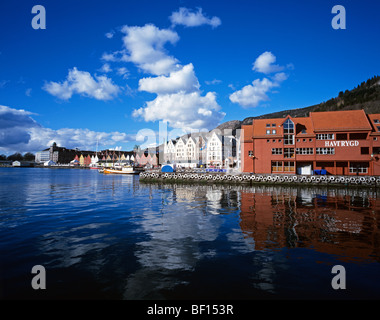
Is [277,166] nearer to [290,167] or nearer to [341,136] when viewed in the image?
[290,167]

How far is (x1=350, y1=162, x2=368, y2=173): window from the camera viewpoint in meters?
46.8

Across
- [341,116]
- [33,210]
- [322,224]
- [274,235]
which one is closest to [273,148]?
[341,116]

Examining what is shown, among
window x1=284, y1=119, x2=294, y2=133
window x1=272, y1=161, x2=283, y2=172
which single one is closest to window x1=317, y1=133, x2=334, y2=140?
A: window x1=284, y1=119, x2=294, y2=133

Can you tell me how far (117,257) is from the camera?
970 centimetres

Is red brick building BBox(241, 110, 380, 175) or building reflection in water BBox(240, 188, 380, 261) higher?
red brick building BBox(241, 110, 380, 175)

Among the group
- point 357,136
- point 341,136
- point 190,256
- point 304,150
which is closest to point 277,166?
point 304,150

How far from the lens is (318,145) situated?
47.8 m

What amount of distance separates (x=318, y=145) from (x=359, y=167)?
375 inches

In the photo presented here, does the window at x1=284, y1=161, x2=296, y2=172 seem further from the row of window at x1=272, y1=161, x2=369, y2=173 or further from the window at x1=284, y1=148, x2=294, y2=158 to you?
the window at x1=284, y1=148, x2=294, y2=158

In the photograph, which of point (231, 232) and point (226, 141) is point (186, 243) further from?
point (226, 141)

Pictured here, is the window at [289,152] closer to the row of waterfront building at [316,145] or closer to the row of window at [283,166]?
the row of waterfront building at [316,145]
